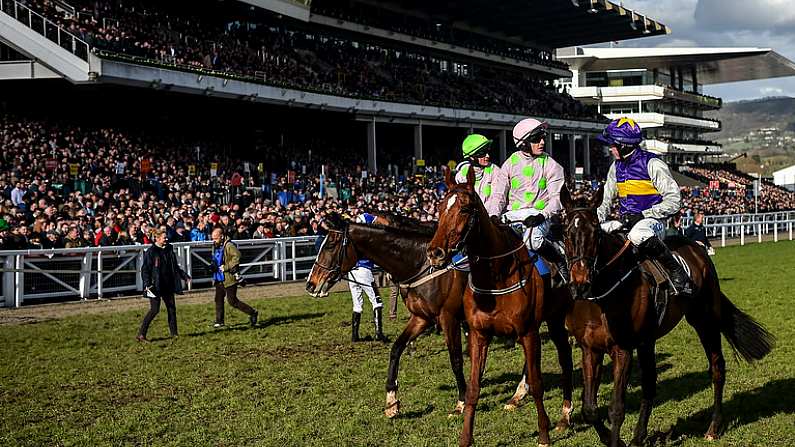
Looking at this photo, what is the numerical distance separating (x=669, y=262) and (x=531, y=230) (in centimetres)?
101

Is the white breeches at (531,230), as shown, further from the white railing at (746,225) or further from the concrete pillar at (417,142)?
the concrete pillar at (417,142)

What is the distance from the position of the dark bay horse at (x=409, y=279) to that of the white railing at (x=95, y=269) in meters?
8.39

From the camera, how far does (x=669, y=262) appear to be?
19.7ft

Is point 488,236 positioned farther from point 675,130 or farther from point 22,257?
point 675,130

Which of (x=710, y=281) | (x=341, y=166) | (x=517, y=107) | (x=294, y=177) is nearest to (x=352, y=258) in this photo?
(x=710, y=281)

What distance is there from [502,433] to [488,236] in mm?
1552

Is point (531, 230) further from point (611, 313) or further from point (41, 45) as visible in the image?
point (41, 45)

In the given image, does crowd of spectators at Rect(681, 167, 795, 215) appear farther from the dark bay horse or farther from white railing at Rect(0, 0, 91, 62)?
the dark bay horse

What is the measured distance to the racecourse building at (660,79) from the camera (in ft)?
221

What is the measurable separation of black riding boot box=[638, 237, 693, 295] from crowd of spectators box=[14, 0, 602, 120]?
64.7ft

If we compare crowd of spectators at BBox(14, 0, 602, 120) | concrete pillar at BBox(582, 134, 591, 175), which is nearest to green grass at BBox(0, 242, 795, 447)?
crowd of spectators at BBox(14, 0, 602, 120)

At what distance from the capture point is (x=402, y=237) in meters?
7.43

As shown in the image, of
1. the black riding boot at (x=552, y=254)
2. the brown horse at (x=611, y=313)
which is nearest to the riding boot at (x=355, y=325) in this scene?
the black riding boot at (x=552, y=254)

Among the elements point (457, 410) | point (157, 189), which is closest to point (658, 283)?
point (457, 410)
